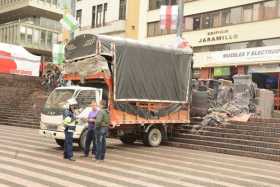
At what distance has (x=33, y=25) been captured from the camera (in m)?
62.3

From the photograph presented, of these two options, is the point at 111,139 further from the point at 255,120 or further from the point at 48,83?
the point at 48,83

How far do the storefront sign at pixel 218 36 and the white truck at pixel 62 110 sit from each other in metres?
25.4

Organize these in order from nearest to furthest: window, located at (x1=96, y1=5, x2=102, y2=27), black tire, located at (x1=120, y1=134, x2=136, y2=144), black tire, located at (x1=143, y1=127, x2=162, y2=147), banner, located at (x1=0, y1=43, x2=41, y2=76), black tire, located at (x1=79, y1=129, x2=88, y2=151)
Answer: black tire, located at (x1=79, y1=129, x2=88, y2=151), black tire, located at (x1=143, y1=127, x2=162, y2=147), black tire, located at (x1=120, y1=134, x2=136, y2=144), banner, located at (x1=0, y1=43, x2=41, y2=76), window, located at (x1=96, y1=5, x2=102, y2=27)

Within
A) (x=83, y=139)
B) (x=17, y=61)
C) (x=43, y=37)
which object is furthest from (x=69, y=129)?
(x=43, y=37)

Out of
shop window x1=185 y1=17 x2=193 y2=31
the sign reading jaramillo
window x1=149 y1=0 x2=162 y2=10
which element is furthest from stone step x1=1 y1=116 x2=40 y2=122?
window x1=149 y1=0 x2=162 y2=10

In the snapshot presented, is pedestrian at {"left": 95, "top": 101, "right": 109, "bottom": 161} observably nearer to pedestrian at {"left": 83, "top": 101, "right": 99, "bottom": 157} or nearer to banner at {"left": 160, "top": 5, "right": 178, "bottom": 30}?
pedestrian at {"left": 83, "top": 101, "right": 99, "bottom": 157}

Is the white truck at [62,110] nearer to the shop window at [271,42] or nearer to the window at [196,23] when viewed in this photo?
the shop window at [271,42]

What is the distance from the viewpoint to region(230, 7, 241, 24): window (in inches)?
1572

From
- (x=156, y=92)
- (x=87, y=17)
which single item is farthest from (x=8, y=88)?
(x=87, y=17)

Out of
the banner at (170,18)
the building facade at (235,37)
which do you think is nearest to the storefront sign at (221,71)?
the building facade at (235,37)

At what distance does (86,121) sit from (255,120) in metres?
6.98

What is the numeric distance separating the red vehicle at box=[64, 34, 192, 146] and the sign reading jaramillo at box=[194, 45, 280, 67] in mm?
17817

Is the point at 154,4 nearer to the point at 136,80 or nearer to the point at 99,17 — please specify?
the point at 99,17

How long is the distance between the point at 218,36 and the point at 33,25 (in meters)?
28.7
